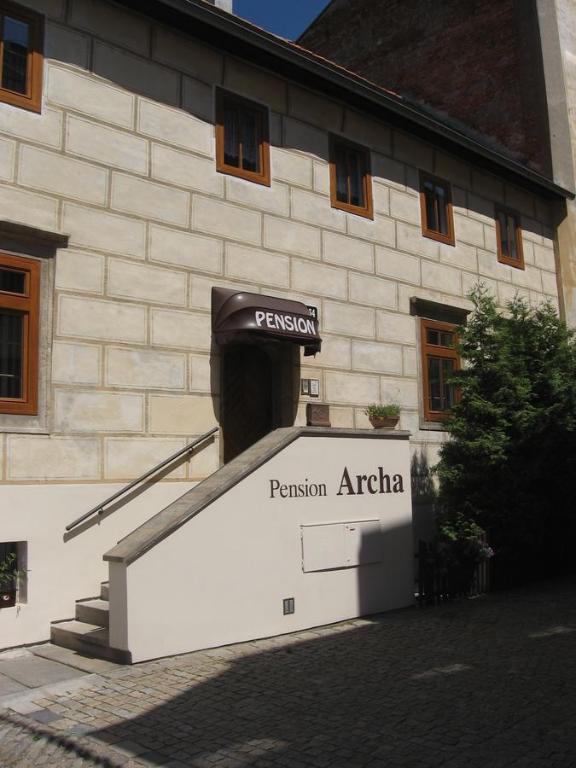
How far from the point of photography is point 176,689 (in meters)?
6.65

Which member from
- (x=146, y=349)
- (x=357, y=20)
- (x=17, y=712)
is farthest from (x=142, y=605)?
(x=357, y=20)

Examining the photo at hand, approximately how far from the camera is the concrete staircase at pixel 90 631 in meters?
7.65

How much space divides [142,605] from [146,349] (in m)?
3.58

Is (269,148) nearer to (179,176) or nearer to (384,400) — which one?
(179,176)

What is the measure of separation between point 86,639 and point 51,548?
1224mm

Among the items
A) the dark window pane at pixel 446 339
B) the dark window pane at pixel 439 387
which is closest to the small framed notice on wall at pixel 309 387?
the dark window pane at pixel 439 387

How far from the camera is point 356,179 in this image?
13289 millimetres

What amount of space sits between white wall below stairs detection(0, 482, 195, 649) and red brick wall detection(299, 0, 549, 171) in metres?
13.6

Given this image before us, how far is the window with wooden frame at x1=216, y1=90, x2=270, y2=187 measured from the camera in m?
11.2

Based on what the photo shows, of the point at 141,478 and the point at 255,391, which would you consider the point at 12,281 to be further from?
the point at 255,391

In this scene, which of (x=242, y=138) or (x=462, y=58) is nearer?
(x=242, y=138)

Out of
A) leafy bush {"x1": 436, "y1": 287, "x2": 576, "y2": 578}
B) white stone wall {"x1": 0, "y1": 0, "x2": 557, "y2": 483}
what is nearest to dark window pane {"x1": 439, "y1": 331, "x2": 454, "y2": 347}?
white stone wall {"x1": 0, "y1": 0, "x2": 557, "y2": 483}

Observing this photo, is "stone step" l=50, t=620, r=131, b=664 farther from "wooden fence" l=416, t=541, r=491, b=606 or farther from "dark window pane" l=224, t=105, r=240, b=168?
"dark window pane" l=224, t=105, r=240, b=168

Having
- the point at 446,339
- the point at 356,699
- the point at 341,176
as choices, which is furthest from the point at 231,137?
the point at 356,699
